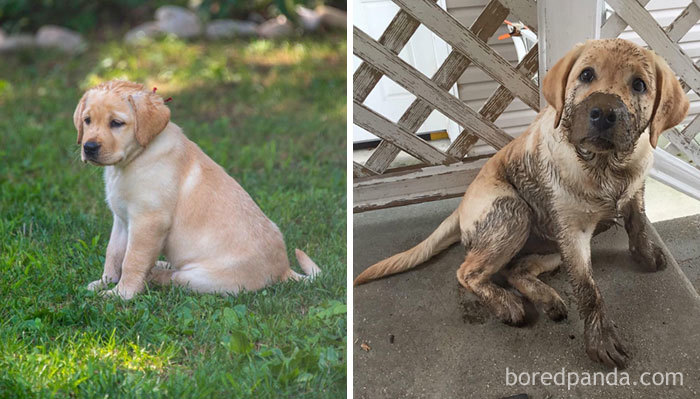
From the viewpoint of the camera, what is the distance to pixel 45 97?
16.8 feet

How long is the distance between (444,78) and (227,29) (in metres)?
4.49

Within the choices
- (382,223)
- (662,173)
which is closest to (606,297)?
(662,173)

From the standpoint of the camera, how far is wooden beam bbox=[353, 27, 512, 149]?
2182mm

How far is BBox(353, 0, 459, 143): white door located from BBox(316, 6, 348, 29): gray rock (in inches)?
171

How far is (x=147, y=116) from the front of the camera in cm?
244

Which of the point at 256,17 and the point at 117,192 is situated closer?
the point at 117,192

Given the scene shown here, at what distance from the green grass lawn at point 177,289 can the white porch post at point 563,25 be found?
101 cm

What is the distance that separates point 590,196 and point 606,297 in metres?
0.29

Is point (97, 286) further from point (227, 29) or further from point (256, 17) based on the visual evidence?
point (256, 17)

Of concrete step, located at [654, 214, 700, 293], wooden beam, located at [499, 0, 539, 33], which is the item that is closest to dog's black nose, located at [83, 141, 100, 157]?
wooden beam, located at [499, 0, 539, 33]

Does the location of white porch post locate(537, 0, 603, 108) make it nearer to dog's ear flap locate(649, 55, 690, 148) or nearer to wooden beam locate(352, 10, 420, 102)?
dog's ear flap locate(649, 55, 690, 148)

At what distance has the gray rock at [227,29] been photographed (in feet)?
20.7

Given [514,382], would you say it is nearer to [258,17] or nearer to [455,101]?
[455,101]

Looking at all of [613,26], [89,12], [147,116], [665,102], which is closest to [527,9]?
[613,26]
